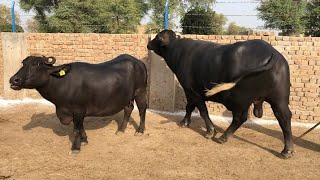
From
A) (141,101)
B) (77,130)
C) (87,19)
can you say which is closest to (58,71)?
(77,130)

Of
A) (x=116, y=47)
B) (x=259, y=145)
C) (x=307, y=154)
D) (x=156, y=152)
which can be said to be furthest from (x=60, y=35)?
(x=307, y=154)

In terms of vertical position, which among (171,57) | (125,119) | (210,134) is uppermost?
(171,57)

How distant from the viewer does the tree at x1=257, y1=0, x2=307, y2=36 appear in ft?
83.0

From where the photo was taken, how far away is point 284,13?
88.5 ft

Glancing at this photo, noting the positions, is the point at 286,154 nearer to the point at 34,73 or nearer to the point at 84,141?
the point at 84,141

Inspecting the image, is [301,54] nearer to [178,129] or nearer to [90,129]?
[178,129]

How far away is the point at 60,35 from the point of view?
9.09 meters

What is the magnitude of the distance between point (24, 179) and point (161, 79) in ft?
15.4

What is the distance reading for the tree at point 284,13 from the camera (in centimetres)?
2530

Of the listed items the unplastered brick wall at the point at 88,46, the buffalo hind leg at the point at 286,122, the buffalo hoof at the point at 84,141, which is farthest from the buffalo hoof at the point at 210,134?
the unplastered brick wall at the point at 88,46

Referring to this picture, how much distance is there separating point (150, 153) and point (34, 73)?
2.20 m

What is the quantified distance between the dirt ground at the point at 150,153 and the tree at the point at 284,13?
2095 centimetres

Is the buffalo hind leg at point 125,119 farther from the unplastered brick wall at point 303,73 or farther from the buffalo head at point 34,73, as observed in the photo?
the unplastered brick wall at point 303,73

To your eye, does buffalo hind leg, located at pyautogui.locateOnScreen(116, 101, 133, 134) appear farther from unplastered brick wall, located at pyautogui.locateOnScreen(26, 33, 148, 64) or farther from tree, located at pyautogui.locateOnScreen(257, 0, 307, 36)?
tree, located at pyautogui.locateOnScreen(257, 0, 307, 36)
